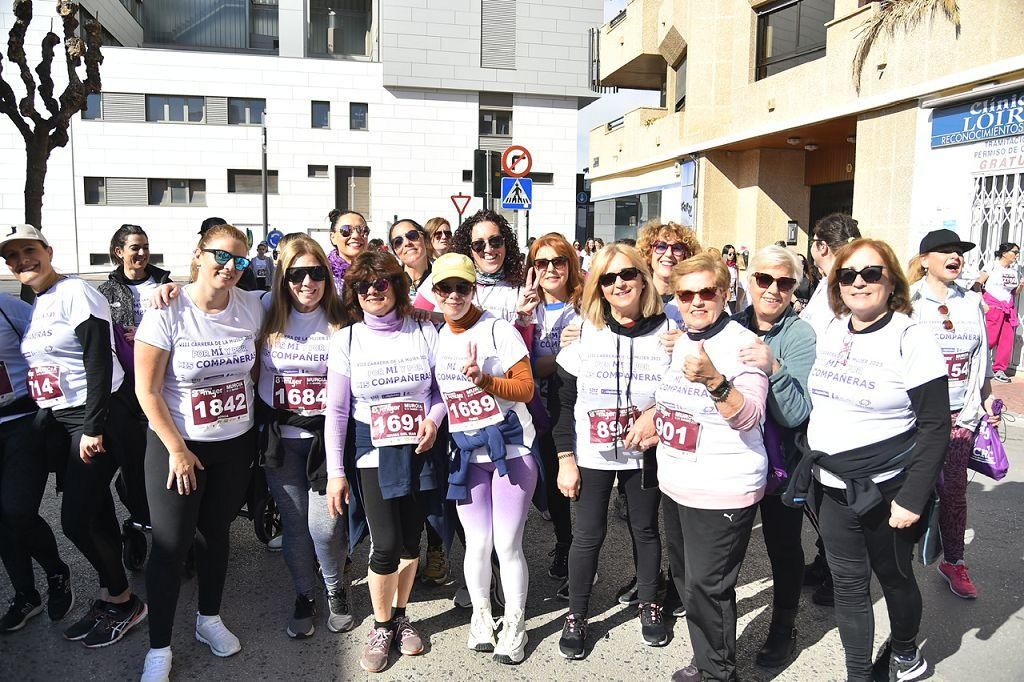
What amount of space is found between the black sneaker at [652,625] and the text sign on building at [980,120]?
9494 millimetres

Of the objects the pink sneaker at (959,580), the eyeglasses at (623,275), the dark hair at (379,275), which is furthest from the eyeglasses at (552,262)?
the pink sneaker at (959,580)

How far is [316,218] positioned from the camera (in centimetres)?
3453

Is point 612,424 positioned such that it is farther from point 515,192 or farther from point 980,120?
point 980,120

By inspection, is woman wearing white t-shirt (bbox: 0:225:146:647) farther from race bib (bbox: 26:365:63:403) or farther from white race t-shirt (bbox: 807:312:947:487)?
white race t-shirt (bbox: 807:312:947:487)

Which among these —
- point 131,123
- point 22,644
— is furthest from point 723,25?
point 131,123

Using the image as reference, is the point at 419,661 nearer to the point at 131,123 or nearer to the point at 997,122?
the point at 997,122

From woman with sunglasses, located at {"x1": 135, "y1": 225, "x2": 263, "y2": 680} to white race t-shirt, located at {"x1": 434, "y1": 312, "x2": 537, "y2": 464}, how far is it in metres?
0.94

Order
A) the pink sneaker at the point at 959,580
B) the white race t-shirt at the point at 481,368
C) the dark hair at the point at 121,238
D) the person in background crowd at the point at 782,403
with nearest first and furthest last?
the person in background crowd at the point at 782,403
the white race t-shirt at the point at 481,368
the pink sneaker at the point at 959,580
the dark hair at the point at 121,238

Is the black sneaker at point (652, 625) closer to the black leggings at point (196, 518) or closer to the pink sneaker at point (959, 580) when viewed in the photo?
the pink sneaker at point (959, 580)

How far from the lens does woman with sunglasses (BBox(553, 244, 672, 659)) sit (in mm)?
3184

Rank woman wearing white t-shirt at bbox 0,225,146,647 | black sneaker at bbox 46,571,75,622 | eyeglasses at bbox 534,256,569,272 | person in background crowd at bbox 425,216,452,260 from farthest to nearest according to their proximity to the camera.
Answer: person in background crowd at bbox 425,216,452,260 < eyeglasses at bbox 534,256,569,272 < black sneaker at bbox 46,571,75,622 < woman wearing white t-shirt at bbox 0,225,146,647

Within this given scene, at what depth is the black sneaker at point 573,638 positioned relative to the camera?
3.30 metres

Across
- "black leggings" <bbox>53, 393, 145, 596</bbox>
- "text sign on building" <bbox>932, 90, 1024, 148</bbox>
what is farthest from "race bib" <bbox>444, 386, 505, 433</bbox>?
"text sign on building" <bbox>932, 90, 1024, 148</bbox>

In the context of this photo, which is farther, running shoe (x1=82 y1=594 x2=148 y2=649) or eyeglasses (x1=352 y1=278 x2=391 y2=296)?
running shoe (x1=82 y1=594 x2=148 y2=649)
